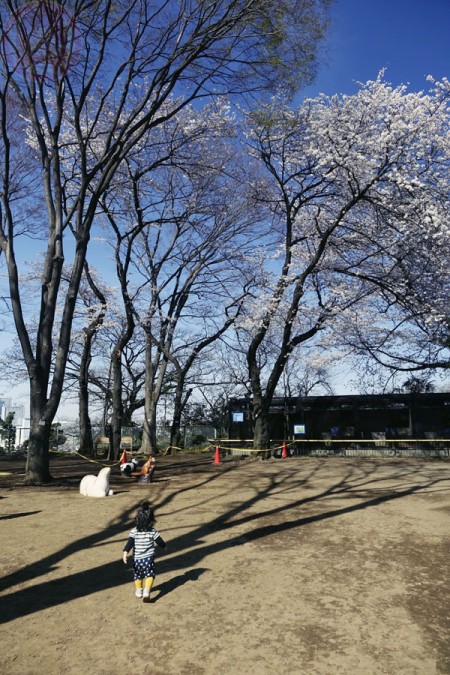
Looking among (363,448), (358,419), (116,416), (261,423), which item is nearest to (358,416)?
(358,419)

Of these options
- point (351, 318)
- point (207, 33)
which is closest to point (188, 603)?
point (207, 33)

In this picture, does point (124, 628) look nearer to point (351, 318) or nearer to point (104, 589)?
point (104, 589)

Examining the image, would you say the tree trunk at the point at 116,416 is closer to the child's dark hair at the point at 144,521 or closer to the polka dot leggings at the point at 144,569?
the child's dark hair at the point at 144,521

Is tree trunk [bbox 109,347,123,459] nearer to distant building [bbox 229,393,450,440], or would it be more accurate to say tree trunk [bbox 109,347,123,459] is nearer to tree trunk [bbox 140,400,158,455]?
tree trunk [bbox 140,400,158,455]

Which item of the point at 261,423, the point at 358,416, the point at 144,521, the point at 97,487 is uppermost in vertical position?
the point at 358,416

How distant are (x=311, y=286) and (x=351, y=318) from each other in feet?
11.4

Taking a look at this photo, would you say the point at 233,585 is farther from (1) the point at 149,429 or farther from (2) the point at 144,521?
(1) the point at 149,429

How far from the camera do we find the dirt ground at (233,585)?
466cm

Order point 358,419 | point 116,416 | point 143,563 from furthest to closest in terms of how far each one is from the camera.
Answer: point 358,419 → point 116,416 → point 143,563

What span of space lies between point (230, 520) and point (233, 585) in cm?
334

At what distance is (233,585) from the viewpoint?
6461mm

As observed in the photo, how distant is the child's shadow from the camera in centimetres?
614

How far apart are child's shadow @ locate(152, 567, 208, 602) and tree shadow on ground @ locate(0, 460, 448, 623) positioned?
0.04 feet

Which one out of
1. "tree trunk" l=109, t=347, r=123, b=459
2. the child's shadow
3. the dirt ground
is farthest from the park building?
the child's shadow
